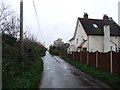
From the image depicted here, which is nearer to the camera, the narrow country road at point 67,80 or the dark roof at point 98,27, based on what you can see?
the narrow country road at point 67,80

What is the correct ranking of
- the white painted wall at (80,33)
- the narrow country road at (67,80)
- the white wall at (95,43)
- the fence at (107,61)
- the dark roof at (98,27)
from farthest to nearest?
1. the white painted wall at (80,33)
2. the dark roof at (98,27)
3. the white wall at (95,43)
4. the fence at (107,61)
5. the narrow country road at (67,80)

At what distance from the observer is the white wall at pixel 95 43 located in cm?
3341

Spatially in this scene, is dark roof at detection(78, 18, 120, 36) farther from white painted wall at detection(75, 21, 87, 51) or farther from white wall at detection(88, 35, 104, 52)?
white painted wall at detection(75, 21, 87, 51)

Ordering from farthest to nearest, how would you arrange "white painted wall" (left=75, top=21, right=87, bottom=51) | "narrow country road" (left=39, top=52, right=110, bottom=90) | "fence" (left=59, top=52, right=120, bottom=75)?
"white painted wall" (left=75, top=21, right=87, bottom=51) < "fence" (left=59, top=52, right=120, bottom=75) < "narrow country road" (left=39, top=52, right=110, bottom=90)

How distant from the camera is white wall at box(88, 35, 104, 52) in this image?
33406 mm

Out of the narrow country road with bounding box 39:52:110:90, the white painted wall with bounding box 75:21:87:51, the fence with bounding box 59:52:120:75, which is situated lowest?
the narrow country road with bounding box 39:52:110:90

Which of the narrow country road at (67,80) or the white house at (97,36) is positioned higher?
the white house at (97,36)

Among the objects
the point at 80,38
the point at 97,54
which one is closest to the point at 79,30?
the point at 80,38

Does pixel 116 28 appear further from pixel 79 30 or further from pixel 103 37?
pixel 79 30

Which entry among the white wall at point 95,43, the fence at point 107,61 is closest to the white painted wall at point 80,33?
the white wall at point 95,43

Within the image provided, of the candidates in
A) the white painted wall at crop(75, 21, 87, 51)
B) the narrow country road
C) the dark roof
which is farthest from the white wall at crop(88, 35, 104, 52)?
the narrow country road

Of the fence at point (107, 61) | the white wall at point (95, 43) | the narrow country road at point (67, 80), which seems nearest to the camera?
the narrow country road at point (67, 80)

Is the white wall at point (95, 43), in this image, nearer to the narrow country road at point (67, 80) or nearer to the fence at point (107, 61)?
the fence at point (107, 61)

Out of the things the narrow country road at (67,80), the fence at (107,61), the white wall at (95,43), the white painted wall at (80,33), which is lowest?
the narrow country road at (67,80)
